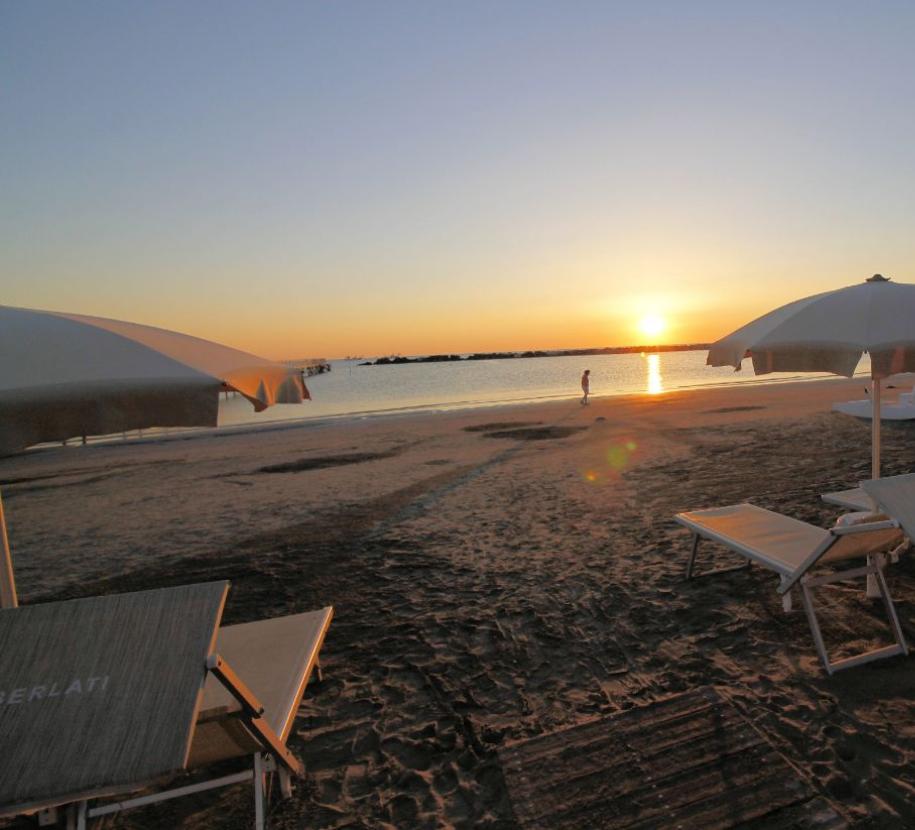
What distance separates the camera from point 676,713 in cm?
298

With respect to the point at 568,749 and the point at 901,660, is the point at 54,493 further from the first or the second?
the point at 901,660

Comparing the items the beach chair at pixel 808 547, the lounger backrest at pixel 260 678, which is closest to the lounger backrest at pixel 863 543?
the beach chair at pixel 808 547

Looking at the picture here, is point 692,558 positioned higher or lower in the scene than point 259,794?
higher

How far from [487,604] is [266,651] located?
1.97 metres

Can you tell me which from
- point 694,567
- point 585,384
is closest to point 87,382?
point 694,567

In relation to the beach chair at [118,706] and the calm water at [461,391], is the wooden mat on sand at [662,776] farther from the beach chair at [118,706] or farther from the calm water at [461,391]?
the calm water at [461,391]

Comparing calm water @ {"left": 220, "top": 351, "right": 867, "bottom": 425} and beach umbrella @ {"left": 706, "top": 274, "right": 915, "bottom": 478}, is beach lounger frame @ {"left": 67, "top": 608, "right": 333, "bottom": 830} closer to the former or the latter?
beach umbrella @ {"left": 706, "top": 274, "right": 915, "bottom": 478}

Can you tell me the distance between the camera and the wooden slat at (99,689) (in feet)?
6.67

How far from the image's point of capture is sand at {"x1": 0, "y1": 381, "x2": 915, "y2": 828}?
8.96 feet

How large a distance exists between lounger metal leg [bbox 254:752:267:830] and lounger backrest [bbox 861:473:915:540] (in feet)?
11.7

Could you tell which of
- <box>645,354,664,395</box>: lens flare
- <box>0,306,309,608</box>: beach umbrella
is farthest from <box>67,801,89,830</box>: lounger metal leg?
<box>645,354,664,395</box>: lens flare

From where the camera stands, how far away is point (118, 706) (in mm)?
2176

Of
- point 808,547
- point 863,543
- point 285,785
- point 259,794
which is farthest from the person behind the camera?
point 808,547

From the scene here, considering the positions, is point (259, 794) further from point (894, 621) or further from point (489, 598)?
point (894, 621)
